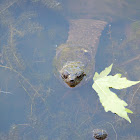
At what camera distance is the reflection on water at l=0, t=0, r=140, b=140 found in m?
3.32

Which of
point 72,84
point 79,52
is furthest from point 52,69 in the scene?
point 79,52

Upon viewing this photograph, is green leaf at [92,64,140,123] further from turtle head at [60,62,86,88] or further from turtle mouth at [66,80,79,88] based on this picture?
turtle mouth at [66,80,79,88]

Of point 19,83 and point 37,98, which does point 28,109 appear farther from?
point 19,83

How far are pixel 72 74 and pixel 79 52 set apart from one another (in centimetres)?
98

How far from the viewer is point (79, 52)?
13.7ft

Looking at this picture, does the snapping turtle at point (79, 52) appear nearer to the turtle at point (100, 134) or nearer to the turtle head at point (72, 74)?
the turtle head at point (72, 74)

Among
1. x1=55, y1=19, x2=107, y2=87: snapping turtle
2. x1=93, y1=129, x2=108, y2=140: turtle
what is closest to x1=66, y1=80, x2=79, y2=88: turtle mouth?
x1=55, y1=19, x2=107, y2=87: snapping turtle

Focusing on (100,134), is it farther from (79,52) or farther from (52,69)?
(79,52)

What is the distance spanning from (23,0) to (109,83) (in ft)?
11.4

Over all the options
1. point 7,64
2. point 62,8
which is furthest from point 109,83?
point 62,8

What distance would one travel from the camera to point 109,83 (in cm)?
263

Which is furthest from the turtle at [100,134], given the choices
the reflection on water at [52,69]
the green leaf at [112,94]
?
the green leaf at [112,94]

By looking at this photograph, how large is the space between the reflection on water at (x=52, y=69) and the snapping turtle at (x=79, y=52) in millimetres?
146

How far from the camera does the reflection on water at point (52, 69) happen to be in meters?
3.32
